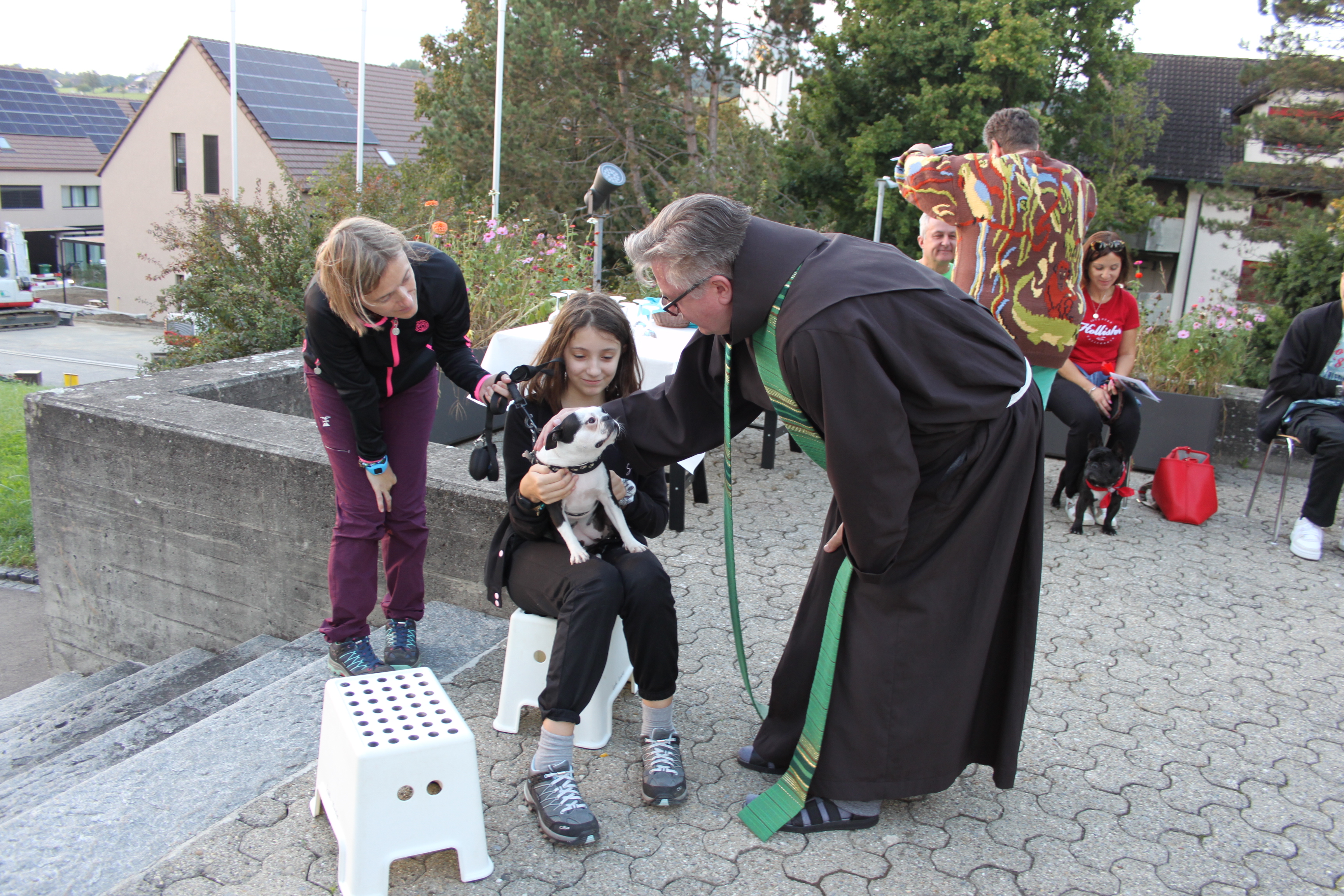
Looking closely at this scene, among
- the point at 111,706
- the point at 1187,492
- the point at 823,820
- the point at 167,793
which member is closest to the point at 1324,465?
the point at 1187,492

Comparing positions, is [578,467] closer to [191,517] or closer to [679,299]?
[679,299]

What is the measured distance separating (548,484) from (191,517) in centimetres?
284

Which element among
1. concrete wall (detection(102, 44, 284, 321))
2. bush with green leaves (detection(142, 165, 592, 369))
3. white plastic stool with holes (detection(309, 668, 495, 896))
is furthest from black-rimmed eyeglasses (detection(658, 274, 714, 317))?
concrete wall (detection(102, 44, 284, 321))

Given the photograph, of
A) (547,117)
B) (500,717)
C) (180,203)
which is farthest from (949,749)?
(180,203)

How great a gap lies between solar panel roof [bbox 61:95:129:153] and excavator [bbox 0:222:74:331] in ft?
61.5

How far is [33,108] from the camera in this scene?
168 feet

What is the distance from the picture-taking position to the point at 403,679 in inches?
99.4

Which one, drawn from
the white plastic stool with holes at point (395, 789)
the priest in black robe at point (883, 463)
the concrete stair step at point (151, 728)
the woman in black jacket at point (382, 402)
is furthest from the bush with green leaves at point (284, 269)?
the white plastic stool with holes at point (395, 789)

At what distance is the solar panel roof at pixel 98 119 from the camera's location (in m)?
53.1

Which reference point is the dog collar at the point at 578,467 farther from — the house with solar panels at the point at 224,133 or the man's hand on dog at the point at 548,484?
the house with solar panels at the point at 224,133

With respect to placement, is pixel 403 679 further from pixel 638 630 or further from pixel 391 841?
pixel 638 630

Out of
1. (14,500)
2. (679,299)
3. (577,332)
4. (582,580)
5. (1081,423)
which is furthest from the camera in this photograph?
(14,500)

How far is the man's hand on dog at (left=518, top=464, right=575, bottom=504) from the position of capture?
2.63 metres

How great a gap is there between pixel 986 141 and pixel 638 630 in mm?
2806
